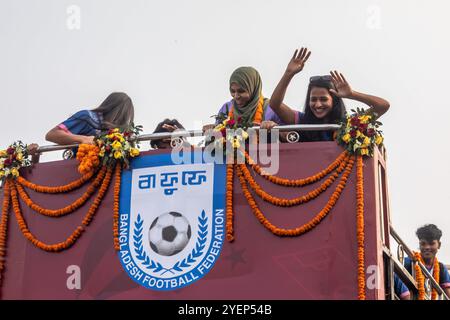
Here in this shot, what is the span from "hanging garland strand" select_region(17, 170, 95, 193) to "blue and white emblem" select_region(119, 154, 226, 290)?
50cm

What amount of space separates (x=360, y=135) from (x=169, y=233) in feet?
7.37

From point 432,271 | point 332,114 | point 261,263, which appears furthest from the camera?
point 432,271

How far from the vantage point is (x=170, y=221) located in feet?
32.5

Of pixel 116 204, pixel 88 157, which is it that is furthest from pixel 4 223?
pixel 116 204

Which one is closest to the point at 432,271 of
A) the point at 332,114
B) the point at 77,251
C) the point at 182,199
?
the point at 332,114

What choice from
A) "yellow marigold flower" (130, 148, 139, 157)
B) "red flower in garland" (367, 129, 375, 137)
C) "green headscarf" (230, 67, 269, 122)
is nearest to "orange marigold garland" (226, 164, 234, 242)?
"green headscarf" (230, 67, 269, 122)

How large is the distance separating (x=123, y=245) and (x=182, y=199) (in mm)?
814

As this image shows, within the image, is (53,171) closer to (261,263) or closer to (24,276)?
(24,276)

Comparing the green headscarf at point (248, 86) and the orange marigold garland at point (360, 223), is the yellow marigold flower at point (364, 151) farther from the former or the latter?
the green headscarf at point (248, 86)

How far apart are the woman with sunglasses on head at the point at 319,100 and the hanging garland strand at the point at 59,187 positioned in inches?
83.8

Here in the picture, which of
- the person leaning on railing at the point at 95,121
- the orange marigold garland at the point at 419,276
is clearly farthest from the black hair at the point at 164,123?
the orange marigold garland at the point at 419,276

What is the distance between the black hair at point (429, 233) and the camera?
12.2m

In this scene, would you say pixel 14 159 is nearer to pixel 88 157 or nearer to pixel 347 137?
pixel 88 157
